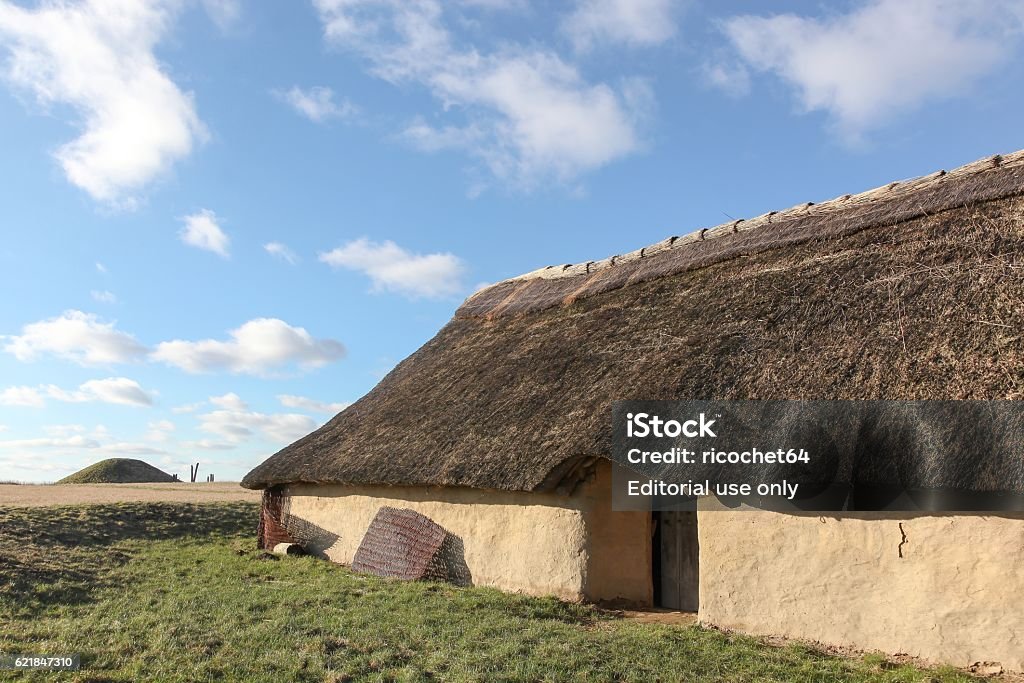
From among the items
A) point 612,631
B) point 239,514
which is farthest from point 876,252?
point 239,514

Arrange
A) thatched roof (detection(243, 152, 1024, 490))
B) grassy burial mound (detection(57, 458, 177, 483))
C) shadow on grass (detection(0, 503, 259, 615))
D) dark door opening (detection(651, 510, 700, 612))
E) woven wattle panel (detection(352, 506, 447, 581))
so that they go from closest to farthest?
1. thatched roof (detection(243, 152, 1024, 490))
2. dark door opening (detection(651, 510, 700, 612))
3. shadow on grass (detection(0, 503, 259, 615))
4. woven wattle panel (detection(352, 506, 447, 581))
5. grassy burial mound (detection(57, 458, 177, 483))

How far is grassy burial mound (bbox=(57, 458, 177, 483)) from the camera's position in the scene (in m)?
33.7

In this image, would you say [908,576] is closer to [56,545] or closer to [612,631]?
[612,631]

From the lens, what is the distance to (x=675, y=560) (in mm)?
8859

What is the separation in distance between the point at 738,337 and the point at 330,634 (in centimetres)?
518

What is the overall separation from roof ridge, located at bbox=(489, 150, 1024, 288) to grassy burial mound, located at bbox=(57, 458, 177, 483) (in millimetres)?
27178

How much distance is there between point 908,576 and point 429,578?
19.6 feet

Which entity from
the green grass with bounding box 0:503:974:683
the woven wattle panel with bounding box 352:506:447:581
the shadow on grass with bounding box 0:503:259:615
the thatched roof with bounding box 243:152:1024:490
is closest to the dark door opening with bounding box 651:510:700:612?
the green grass with bounding box 0:503:974:683

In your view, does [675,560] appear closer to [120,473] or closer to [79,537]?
[79,537]

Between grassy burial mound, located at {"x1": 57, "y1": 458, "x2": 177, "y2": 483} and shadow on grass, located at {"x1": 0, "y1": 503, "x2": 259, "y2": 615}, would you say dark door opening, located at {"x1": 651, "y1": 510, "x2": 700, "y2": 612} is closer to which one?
shadow on grass, located at {"x1": 0, "y1": 503, "x2": 259, "y2": 615}

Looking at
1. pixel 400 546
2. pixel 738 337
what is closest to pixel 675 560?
pixel 738 337

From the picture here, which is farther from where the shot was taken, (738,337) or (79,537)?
(79,537)

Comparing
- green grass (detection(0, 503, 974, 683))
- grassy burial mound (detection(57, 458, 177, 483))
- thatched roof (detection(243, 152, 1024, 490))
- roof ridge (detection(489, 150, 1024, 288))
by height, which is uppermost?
roof ridge (detection(489, 150, 1024, 288))

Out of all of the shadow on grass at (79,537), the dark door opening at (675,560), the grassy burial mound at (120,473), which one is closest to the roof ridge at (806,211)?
the dark door opening at (675,560)
